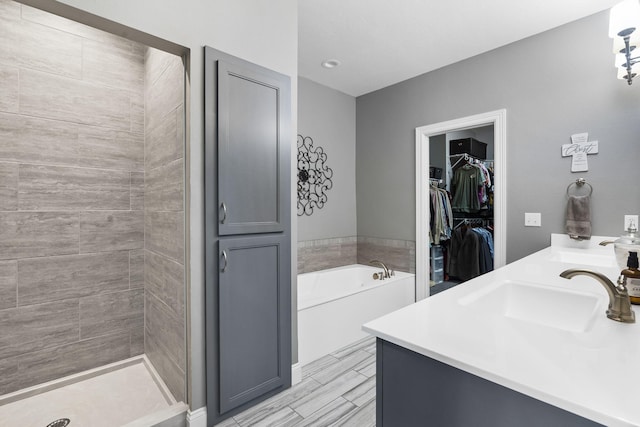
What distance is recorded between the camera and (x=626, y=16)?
174 centimetres

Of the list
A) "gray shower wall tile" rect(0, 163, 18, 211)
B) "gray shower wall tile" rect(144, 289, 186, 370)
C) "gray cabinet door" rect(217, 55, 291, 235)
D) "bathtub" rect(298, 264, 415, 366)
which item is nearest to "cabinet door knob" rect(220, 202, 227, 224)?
"gray cabinet door" rect(217, 55, 291, 235)

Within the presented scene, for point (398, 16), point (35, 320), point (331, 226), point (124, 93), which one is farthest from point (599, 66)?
point (35, 320)

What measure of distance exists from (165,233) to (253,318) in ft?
2.45

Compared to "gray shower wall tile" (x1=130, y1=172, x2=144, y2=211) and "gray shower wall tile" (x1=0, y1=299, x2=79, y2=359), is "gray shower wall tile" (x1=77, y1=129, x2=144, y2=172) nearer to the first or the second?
"gray shower wall tile" (x1=130, y1=172, x2=144, y2=211)

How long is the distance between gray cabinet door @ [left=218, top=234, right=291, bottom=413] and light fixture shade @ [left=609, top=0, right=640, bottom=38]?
224cm

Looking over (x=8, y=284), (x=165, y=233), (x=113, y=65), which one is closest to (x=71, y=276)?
(x=8, y=284)

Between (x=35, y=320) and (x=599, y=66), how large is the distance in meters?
4.20

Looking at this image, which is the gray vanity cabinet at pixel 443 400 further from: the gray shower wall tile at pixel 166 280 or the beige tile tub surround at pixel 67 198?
the beige tile tub surround at pixel 67 198

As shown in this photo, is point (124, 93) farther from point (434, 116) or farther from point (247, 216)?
point (434, 116)

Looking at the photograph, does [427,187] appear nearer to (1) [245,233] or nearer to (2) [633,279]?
(1) [245,233]

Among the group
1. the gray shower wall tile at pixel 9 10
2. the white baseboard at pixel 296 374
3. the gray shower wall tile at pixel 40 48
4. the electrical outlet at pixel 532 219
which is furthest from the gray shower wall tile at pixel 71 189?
the electrical outlet at pixel 532 219

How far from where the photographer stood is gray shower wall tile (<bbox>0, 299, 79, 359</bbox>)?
1.88 m

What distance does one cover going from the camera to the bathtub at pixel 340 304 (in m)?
2.38

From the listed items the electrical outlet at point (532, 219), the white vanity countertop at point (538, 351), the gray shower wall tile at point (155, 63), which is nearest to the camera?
the white vanity countertop at point (538, 351)
